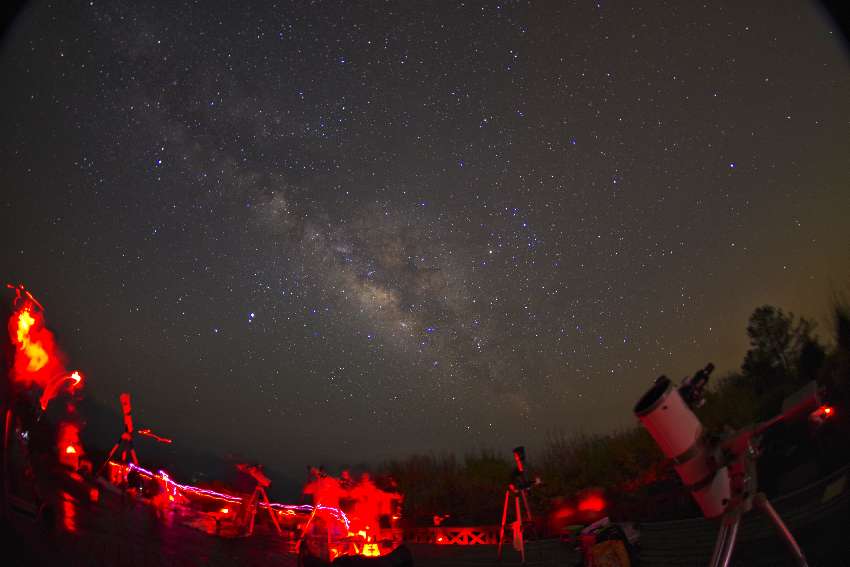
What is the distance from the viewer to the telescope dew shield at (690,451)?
2826 millimetres

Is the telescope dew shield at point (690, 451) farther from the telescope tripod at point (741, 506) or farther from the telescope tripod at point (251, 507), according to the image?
the telescope tripod at point (251, 507)

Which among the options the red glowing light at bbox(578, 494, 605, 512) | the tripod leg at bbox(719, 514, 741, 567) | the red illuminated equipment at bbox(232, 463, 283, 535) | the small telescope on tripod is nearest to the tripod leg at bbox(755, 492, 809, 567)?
the small telescope on tripod

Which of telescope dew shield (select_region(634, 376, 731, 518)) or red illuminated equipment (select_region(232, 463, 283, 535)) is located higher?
red illuminated equipment (select_region(232, 463, 283, 535))

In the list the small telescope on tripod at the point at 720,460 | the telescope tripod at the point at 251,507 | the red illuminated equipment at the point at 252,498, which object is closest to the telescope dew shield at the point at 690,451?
the small telescope on tripod at the point at 720,460

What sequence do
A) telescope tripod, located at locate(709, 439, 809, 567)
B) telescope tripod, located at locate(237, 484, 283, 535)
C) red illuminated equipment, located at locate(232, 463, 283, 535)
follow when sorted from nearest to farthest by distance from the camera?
telescope tripod, located at locate(709, 439, 809, 567) < red illuminated equipment, located at locate(232, 463, 283, 535) < telescope tripod, located at locate(237, 484, 283, 535)

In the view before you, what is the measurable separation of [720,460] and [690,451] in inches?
7.1

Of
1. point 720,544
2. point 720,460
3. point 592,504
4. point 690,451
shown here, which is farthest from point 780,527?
point 592,504

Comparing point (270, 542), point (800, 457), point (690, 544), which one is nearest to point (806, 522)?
point (690, 544)

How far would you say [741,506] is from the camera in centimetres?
281

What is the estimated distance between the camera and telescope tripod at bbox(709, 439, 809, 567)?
2.79 m

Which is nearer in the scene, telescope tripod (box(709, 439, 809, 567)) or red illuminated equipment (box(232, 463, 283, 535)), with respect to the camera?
telescope tripod (box(709, 439, 809, 567))

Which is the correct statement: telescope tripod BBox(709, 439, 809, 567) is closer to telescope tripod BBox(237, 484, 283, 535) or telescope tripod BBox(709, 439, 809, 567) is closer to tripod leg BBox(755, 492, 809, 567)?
tripod leg BBox(755, 492, 809, 567)

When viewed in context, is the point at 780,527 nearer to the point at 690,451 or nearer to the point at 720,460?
the point at 720,460

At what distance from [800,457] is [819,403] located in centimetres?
980
